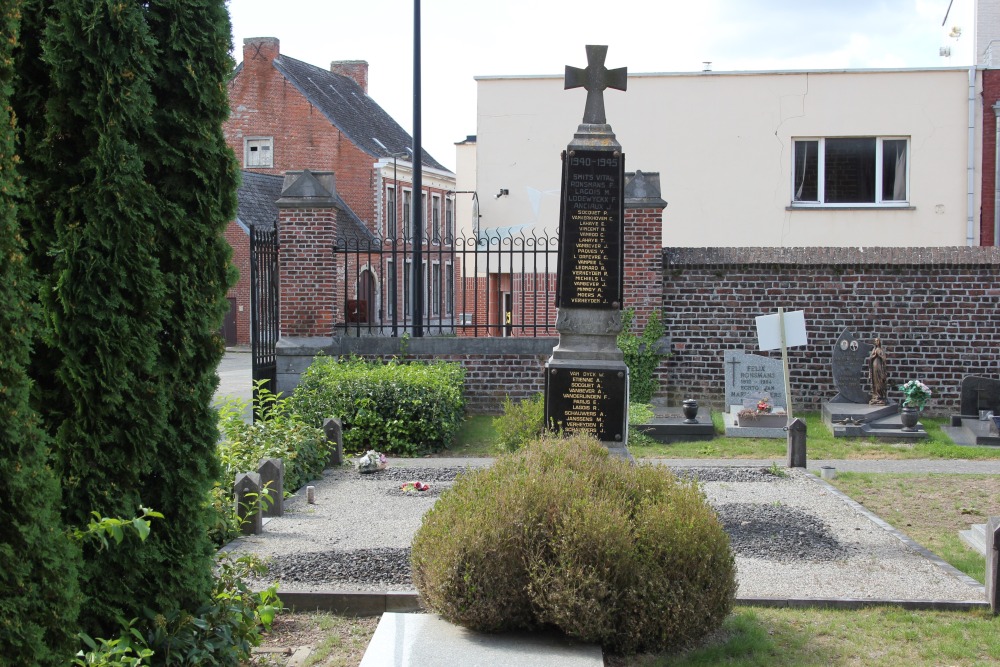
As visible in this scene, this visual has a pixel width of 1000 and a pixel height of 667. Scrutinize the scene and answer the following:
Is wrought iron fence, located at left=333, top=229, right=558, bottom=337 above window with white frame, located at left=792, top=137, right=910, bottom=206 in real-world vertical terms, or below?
below

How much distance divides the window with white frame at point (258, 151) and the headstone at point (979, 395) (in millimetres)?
A: 29976

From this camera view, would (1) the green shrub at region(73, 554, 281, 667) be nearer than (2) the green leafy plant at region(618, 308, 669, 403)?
Yes

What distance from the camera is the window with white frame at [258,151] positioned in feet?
125

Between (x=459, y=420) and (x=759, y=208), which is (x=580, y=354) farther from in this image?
(x=759, y=208)

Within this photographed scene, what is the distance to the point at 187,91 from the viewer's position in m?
4.20

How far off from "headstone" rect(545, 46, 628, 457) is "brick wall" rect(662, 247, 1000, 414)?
5557 mm

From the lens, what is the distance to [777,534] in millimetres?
7512

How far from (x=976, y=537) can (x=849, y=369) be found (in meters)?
6.51

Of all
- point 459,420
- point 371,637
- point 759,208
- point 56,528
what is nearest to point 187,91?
point 56,528

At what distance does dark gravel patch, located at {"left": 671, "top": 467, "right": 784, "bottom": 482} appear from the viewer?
9945 millimetres

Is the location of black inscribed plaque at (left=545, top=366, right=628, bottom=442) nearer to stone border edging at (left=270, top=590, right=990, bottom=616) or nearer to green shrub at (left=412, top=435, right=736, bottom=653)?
stone border edging at (left=270, top=590, right=990, bottom=616)

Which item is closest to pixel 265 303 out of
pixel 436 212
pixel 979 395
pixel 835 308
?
pixel 835 308

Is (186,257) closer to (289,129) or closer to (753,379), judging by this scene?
(753,379)

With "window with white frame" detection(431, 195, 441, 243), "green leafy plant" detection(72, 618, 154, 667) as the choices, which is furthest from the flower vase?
"window with white frame" detection(431, 195, 441, 243)
